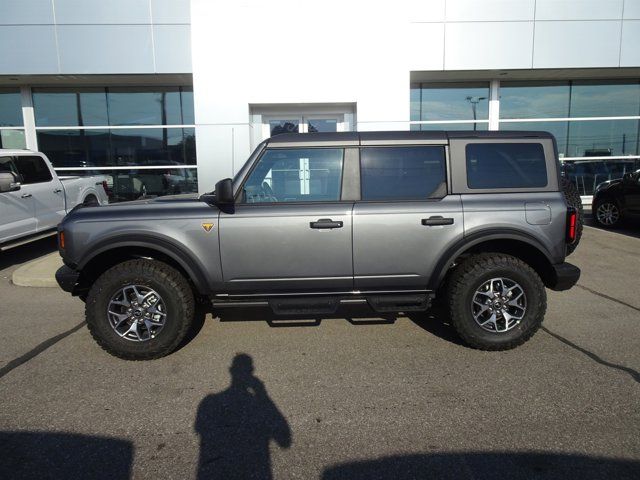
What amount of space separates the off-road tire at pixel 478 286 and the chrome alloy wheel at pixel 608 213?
8.70 m

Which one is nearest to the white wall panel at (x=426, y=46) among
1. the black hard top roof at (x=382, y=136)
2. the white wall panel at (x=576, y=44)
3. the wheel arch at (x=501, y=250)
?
the white wall panel at (x=576, y=44)

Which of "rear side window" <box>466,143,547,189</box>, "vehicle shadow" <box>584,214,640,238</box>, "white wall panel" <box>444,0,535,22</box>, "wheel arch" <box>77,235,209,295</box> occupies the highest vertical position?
"white wall panel" <box>444,0,535,22</box>

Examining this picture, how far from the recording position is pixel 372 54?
10.2 metres

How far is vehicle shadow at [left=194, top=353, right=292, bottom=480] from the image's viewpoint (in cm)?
260

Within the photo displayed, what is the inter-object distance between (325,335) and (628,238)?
8488mm

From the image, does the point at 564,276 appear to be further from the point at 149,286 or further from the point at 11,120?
the point at 11,120

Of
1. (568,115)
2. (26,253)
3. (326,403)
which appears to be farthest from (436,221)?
(568,115)

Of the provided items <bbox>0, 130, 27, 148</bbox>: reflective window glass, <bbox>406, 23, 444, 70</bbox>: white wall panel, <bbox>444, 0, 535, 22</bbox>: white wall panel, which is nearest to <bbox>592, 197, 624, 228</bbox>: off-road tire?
<bbox>444, 0, 535, 22</bbox>: white wall panel

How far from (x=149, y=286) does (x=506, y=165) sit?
3.42 m

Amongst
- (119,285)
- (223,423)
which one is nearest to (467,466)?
(223,423)

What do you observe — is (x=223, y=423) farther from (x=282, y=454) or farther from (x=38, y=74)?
(x=38, y=74)

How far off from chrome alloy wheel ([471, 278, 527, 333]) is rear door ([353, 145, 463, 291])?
0.53 m

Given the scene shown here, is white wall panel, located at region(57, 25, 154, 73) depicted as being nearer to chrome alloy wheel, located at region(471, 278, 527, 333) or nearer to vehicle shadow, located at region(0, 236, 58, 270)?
vehicle shadow, located at region(0, 236, 58, 270)

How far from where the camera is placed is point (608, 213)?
1122cm
